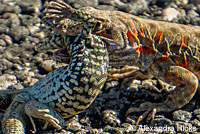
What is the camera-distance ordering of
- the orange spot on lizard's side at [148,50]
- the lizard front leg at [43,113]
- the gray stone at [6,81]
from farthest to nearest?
A: the gray stone at [6,81] < the orange spot on lizard's side at [148,50] < the lizard front leg at [43,113]

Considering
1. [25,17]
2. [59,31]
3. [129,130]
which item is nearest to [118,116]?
[129,130]

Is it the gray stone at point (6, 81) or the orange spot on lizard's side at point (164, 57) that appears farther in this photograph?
the gray stone at point (6, 81)

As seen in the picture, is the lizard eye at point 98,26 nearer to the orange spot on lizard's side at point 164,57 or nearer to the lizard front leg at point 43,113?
the orange spot on lizard's side at point 164,57

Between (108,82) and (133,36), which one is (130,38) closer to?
(133,36)

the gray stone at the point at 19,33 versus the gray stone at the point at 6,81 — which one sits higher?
the gray stone at the point at 19,33

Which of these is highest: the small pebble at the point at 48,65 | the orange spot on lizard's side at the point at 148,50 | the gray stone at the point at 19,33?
the orange spot on lizard's side at the point at 148,50

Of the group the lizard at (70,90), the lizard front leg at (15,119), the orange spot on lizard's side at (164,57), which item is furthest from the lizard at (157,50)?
the lizard front leg at (15,119)

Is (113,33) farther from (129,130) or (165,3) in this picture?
(165,3)

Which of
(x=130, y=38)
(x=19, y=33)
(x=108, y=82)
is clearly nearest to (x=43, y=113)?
(x=130, y=38)
